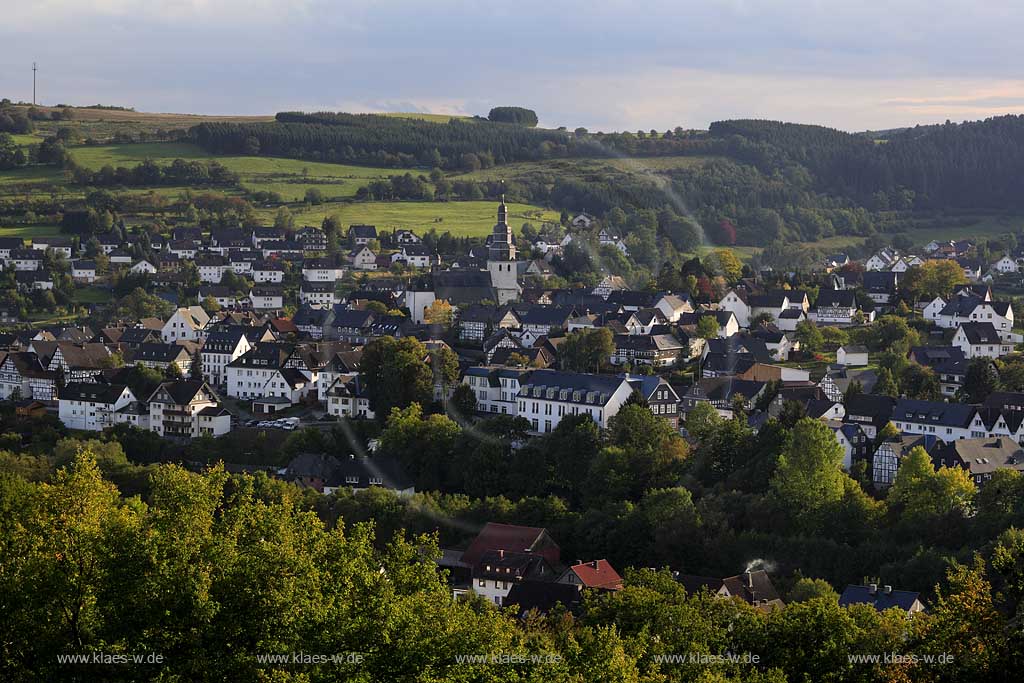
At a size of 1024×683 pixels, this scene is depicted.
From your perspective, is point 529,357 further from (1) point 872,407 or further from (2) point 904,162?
(2) point 904,162

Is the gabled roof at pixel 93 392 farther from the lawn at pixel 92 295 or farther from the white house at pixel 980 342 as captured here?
the white house at pixel 980 342

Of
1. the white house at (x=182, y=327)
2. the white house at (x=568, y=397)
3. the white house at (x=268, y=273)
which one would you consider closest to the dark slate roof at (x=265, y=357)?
the white house at (x=182, y=327)

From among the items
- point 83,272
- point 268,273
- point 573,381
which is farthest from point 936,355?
point 83,272

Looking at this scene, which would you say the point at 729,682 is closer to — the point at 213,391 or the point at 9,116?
the point at 213,391

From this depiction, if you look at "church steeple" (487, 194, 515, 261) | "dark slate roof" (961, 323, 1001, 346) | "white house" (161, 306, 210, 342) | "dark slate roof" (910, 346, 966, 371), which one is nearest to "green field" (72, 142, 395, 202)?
"church steeple" (487, 194, 515, 261)

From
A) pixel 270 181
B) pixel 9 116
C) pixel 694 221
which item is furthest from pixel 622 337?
pixel 9 116

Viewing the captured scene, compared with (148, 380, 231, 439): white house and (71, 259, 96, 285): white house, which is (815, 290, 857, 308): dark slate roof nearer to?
(148, 380, 231, 439): white house

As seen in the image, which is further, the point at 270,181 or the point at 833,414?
the point at 270,181

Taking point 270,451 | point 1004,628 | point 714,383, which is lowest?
point 270,451
